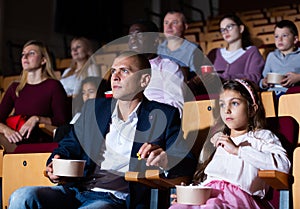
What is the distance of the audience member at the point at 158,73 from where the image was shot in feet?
3.77

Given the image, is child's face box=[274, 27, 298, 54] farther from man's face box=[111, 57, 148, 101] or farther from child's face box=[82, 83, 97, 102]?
man's face box=[111, 57, 148, 101]

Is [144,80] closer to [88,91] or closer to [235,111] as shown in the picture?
[235,111]

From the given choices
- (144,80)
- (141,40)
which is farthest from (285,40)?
(144,80)

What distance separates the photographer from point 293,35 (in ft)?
4.84

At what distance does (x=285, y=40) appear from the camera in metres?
1.47

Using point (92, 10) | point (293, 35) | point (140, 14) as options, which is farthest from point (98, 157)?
point (140, 14)

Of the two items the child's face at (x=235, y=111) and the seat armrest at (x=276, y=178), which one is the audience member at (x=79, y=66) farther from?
the seat armrest at (x=276, y=178)

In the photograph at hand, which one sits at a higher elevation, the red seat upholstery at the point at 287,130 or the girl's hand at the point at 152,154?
the red seat upholstery at the point at 287,130

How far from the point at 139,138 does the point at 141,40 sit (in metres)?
0.47

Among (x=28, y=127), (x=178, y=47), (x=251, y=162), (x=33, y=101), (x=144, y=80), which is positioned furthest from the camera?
(x=178, y=47)

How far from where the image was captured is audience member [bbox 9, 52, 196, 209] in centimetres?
85

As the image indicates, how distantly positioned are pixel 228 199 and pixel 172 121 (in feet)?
0.54

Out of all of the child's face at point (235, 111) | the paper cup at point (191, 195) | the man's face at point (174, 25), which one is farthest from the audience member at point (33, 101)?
the paper cup at point (191, 195)

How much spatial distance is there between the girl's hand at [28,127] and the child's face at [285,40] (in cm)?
70
